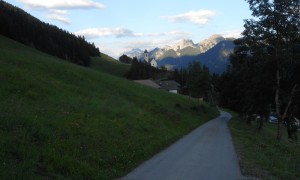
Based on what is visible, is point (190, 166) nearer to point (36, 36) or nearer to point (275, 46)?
point (275, 46)

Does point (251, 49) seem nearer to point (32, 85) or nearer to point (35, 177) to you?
point (32, 85)

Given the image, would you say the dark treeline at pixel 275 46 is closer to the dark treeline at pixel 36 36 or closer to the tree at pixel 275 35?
the tree at pixel 275 35

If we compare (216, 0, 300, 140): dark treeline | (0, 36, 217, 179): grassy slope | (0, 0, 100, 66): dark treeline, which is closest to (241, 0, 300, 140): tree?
(216, 0, 300, 140): dark treeline

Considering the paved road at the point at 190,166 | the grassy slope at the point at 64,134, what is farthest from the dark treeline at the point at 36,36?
the paved road at the point at 190,166

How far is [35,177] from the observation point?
10.7m

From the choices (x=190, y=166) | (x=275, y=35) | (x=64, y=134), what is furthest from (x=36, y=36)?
(x=190, y=166)

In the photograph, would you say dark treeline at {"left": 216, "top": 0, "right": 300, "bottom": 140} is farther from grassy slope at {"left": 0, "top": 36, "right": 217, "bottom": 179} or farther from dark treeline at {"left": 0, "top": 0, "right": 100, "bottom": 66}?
dark treeline at {"left": 0, "top": 0, "right": 100, "bottom": 66}

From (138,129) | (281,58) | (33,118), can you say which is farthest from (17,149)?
(281,58)

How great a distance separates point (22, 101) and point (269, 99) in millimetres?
30111

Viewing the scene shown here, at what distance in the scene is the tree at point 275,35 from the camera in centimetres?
3319

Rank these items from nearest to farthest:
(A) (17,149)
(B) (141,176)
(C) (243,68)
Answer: (A) (17,149)
(B) (141,176)
(C) (243,68)

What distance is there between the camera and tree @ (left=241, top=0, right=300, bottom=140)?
1307 inches

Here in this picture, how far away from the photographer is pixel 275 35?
34.2 m

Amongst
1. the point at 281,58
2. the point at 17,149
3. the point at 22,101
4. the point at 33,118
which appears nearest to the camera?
the point at 17,149
